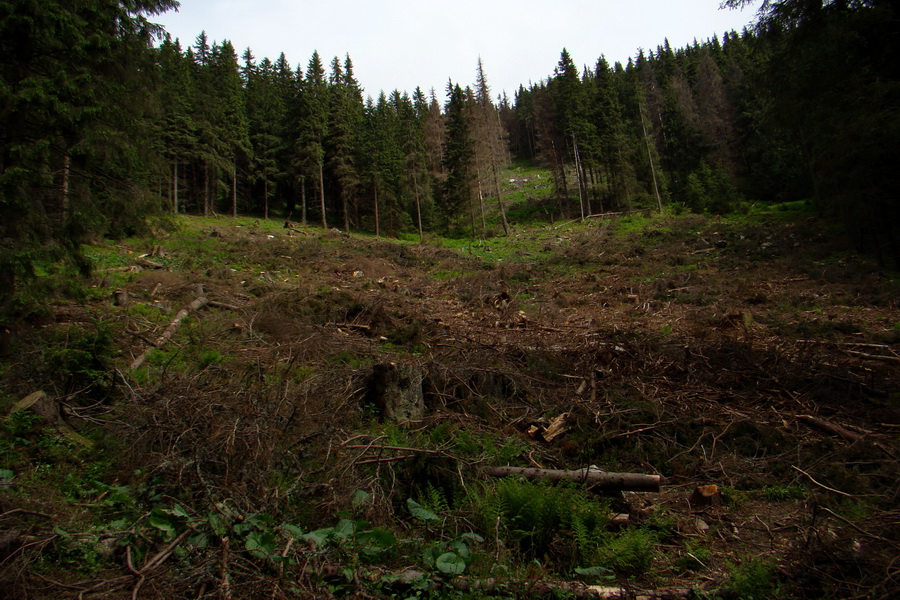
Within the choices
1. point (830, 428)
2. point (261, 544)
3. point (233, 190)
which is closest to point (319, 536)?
point (261, 544)

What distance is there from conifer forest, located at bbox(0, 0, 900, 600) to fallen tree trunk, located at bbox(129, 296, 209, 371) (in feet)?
0.23

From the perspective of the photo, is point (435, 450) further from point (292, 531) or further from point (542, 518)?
point (292, 531)

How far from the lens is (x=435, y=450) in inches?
163

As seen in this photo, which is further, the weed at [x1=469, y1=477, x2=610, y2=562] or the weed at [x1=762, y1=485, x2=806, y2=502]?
the weed at [x1=762, y1=485, x2=806, y2=502]

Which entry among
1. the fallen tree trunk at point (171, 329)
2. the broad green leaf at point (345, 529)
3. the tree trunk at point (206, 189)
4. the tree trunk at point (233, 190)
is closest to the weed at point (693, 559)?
the broad green leaf at point (345, 529)

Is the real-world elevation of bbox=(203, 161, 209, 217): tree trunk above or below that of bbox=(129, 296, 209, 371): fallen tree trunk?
above

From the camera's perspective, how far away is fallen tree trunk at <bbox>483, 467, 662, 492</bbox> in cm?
395

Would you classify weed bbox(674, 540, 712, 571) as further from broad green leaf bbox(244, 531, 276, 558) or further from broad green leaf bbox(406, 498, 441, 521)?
broad green leaf bbox(244, 531, 276, 558)

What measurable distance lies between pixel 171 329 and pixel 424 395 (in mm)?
5730

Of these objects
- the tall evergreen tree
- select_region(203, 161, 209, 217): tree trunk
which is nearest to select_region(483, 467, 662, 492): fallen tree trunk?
the tall evergreen tree

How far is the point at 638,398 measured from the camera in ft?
19.9

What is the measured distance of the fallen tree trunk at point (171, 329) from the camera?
22.9ft

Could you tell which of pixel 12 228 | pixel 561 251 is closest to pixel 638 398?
pixel 12 228

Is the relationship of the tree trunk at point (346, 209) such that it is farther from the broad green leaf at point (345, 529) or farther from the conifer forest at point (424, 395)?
the broad green leaf at point (345, 529)
